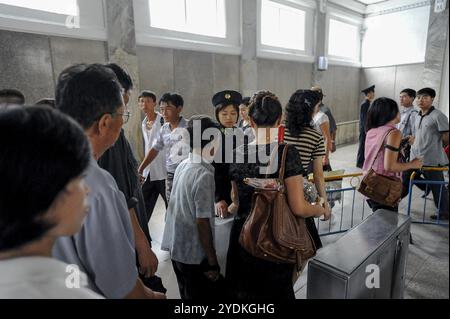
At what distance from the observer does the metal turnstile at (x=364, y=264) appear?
983 mm

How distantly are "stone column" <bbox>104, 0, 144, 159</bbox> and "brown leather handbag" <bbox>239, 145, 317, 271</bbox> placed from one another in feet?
11.8

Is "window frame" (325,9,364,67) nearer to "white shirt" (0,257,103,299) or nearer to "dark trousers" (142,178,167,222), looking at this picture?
"dark trousers" (142,178,167,222)

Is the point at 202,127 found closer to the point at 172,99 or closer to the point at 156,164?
the point at 172,99

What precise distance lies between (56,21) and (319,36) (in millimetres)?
6453

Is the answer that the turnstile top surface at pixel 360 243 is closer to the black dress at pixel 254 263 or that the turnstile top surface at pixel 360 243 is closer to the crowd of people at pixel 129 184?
the crowd of people at pixel 129 184

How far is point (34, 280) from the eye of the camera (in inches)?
21.3

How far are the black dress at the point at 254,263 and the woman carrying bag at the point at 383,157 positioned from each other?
3.58 feet

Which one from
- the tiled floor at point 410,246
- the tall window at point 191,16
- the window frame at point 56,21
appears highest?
the tall window at point 191,16

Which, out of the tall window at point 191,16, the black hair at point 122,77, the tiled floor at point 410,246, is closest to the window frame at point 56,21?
the tall window at point 191,16

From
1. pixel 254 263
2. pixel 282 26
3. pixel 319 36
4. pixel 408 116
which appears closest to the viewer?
pixel 254 263

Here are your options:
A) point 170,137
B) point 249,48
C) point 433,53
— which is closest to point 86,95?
point 170,137
